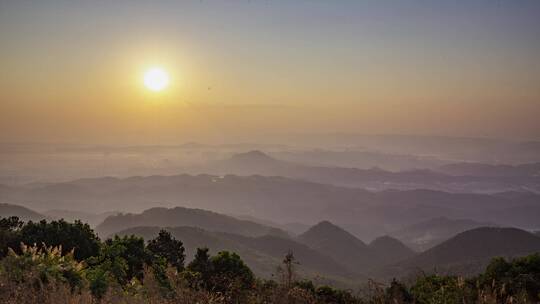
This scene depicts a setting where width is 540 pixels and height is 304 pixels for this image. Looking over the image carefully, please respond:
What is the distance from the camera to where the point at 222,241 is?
19212 centimetres

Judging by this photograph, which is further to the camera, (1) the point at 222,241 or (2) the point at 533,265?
(1) the point at 222,241

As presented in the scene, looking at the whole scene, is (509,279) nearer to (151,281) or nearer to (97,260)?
(97,260)

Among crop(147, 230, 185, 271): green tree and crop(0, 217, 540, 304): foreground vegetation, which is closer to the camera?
crop(0, 217, 540, 304): foreground vegetation

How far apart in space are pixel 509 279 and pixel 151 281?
30.0m

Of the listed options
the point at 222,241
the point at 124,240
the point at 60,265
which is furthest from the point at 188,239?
the point at 60,265

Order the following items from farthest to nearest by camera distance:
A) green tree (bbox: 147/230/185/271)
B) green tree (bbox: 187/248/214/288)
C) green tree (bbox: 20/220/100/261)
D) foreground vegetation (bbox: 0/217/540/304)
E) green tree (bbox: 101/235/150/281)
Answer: green tree (bbox: 147/230/185/271)
green tree (bbox: 187/248/214/288)
green tree (bbox: 101/235/150/281)
green tree (bbox: 20/220/100/261)
foreground vegetation (bbox: 0/217/540/304)

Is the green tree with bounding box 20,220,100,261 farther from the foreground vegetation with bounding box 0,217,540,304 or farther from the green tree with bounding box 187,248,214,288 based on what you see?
the green tree with bounding box 187,248,214,288

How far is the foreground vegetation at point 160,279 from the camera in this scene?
7664mm

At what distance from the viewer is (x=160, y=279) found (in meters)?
19.6

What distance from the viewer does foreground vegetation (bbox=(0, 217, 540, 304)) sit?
766 cm

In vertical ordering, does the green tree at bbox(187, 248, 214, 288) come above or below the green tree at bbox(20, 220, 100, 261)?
below

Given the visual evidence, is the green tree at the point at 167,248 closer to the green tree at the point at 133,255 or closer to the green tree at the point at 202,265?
the green tree at the point at 202,265

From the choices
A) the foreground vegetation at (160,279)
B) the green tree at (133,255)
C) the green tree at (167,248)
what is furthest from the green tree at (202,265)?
the green tree at (167,248)

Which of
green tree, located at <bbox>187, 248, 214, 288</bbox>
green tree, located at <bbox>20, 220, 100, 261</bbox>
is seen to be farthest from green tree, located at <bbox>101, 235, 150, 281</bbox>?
green tree, located at <bbox>187, 248, 214, 288</bbox>
